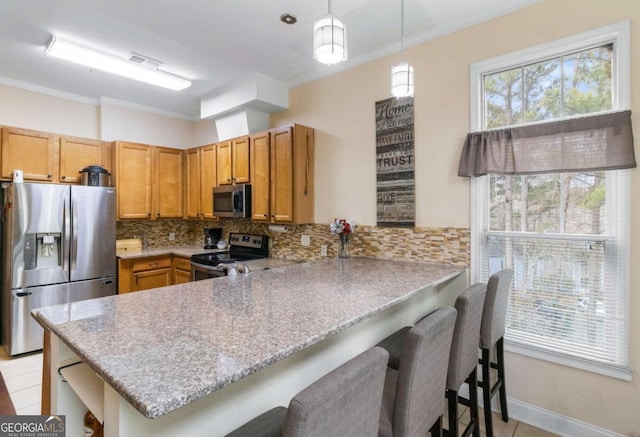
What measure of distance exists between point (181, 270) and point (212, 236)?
2.28ft

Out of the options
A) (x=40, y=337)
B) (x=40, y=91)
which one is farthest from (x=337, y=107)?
(x=40, y=337)

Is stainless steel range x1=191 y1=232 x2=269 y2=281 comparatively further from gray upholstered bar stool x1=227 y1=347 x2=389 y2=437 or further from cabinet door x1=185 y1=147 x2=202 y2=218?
gray upholstered bar stool x1=227 y1=347 x2=389 y2=437

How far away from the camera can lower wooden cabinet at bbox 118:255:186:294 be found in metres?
3.74

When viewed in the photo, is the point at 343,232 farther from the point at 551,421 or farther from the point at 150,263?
the point at 150,263

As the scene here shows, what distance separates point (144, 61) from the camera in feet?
9.96

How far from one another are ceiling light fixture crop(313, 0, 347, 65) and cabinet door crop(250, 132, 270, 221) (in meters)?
1.95

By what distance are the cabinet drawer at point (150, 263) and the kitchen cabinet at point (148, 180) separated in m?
0.59

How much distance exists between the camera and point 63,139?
12.0 feet

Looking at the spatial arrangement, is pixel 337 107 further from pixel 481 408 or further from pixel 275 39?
pixel 481 408

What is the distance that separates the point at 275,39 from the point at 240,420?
2.66 meters

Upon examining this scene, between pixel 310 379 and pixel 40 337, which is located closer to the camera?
pixel 310 379

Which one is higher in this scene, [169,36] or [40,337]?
[169,36]

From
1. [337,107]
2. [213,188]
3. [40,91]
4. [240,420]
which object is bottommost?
[240,420]

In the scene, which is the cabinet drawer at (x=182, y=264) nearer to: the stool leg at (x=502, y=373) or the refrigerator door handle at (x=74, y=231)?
the refrigerator door handle at (x=74, y=231)
